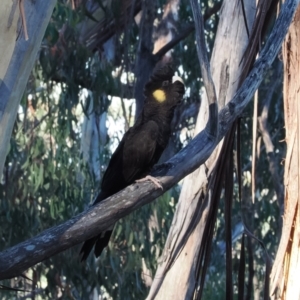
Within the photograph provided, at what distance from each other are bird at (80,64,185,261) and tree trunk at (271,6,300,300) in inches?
35.6

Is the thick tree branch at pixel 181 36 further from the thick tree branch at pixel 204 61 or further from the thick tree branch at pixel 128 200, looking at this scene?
the thick tree branch at pixel 204 61

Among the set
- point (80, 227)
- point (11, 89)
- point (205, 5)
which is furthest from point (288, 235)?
point (205, 5)

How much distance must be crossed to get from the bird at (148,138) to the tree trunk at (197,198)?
9.4 inches

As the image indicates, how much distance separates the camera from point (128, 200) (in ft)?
4.38

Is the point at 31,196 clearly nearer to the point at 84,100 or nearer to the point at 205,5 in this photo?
the point at 84,100

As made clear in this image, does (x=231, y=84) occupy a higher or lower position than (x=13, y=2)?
higher

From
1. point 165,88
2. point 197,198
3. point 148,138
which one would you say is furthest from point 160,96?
point 197,198

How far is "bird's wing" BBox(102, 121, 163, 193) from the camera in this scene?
2.33 m

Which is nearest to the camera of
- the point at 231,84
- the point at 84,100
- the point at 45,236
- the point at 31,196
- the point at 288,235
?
the point at 45,236

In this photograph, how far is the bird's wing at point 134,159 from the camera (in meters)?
2.33

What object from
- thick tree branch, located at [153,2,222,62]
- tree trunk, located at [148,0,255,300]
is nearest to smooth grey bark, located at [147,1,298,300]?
tree trunk, located at [148,0,255,300]

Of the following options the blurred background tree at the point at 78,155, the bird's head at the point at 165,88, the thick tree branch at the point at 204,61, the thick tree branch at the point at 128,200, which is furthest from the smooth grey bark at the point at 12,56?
the blurred background tree at the point at 78,155

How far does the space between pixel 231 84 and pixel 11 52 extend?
77cm

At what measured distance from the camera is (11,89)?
52.1 inches
